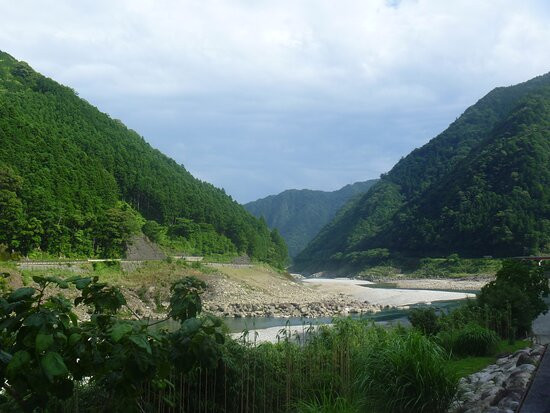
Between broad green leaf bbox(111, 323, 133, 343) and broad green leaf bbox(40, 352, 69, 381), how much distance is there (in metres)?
0.27

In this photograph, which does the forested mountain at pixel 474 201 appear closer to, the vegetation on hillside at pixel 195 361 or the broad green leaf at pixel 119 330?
the vegetation on hillside at pixel 195 361

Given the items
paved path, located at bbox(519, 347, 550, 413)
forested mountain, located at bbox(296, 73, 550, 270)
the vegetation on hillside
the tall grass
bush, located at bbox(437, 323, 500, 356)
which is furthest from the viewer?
forested mountain, located at bbox(296, 73, 550, 270)

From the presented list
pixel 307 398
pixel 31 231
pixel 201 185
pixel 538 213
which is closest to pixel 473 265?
pixel 538 213

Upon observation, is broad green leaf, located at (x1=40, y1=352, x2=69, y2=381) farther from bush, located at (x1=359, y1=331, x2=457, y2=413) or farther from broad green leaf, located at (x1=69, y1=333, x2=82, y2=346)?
bush, located at (x1=359, y1=331, x2=457, y2=413)

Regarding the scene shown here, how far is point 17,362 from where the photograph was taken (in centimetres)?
257

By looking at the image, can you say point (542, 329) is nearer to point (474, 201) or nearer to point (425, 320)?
point (425, 320)

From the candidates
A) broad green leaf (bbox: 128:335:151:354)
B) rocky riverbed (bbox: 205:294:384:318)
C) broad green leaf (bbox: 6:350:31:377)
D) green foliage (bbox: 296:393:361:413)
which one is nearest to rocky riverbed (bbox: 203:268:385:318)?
rocky riverbed (bbox: 205:294:384:318)

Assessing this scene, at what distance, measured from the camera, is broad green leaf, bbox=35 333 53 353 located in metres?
2.55

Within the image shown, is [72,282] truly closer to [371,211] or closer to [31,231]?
[31,231]

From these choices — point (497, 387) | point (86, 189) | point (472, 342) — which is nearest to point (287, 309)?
point (472, 342)

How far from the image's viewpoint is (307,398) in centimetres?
810

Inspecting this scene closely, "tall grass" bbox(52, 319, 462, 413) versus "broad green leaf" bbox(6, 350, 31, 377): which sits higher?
"broad green leaf" bbox(6, 350, 31, 377)

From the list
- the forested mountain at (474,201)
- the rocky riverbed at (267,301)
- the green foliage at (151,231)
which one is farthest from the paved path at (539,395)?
the forested mountain at (474,201)

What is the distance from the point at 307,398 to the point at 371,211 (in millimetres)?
169927
